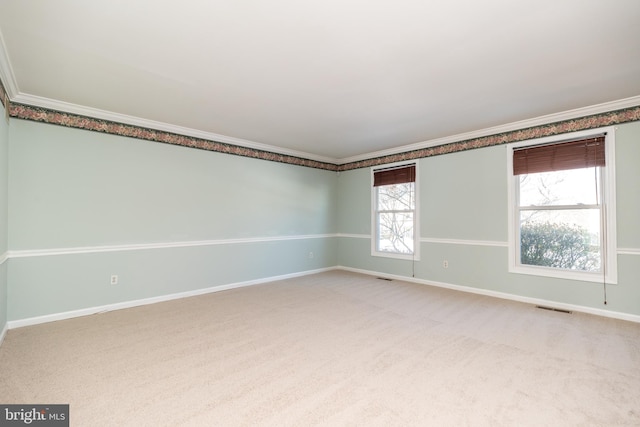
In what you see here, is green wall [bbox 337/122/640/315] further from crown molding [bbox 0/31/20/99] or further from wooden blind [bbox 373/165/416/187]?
crown molding [bbox 0/31/20/99]

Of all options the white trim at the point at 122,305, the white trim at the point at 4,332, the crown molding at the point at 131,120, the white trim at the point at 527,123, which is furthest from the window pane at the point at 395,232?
the white trim at the point at 4,332

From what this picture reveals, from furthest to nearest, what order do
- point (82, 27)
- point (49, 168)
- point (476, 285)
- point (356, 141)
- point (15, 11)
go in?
point (356, 141) → point (476, 285) → point (49, 168) → point (82, 27) → point (15, 11)

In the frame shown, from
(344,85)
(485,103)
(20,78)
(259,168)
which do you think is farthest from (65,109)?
(485,103)

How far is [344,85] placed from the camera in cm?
290

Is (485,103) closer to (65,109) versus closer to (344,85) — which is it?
(344,85)

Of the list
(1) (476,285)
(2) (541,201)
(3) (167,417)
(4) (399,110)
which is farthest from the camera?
(1) (476,285)

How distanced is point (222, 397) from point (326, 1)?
2.58m

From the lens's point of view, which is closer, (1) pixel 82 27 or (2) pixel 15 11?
(2) pixel 15 11

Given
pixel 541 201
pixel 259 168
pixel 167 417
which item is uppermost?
pixel 259 168

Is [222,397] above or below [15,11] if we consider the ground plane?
below

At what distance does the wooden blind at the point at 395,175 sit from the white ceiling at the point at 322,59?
1.47 meters

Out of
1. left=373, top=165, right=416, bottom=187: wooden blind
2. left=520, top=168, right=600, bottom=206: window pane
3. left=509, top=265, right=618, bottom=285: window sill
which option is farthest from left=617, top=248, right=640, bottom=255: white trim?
left=373, top=165, right=416, bottom=187: wooden blind

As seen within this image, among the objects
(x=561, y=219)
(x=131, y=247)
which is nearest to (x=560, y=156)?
(x=561, y=219)
